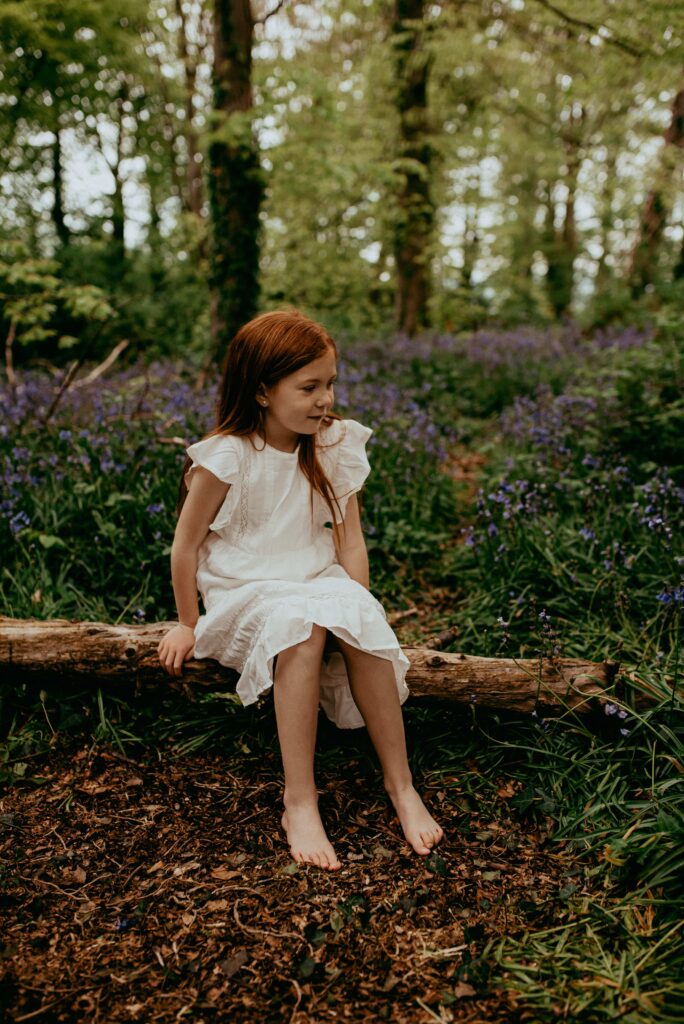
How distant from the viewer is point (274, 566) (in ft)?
7.82

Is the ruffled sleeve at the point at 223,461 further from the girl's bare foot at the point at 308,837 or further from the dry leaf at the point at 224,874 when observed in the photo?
the dry leaf at the point at 224,874

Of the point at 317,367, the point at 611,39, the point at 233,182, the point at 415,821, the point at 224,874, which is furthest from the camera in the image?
the point at 233,182

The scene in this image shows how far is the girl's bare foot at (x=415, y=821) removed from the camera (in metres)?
2.09

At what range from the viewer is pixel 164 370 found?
7074mm

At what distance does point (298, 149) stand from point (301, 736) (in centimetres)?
602

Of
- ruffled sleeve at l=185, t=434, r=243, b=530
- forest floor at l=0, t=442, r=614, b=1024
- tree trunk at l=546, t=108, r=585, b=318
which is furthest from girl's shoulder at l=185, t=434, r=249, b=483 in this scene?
tree trunk at l=546, t=108, r=585, b=318

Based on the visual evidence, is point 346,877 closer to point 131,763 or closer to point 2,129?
point 131,763

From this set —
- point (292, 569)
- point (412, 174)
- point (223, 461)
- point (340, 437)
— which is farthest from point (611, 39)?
point (292, 569)

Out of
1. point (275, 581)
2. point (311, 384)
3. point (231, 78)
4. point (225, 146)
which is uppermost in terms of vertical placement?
point (231, 78)

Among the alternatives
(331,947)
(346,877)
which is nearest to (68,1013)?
(331,947)

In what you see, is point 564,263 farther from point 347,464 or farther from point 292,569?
point 292,569

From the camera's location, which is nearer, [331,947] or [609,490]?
[331,947]

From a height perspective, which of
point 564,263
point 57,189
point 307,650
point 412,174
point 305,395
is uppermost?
point 57,189

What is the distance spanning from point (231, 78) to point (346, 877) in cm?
670
